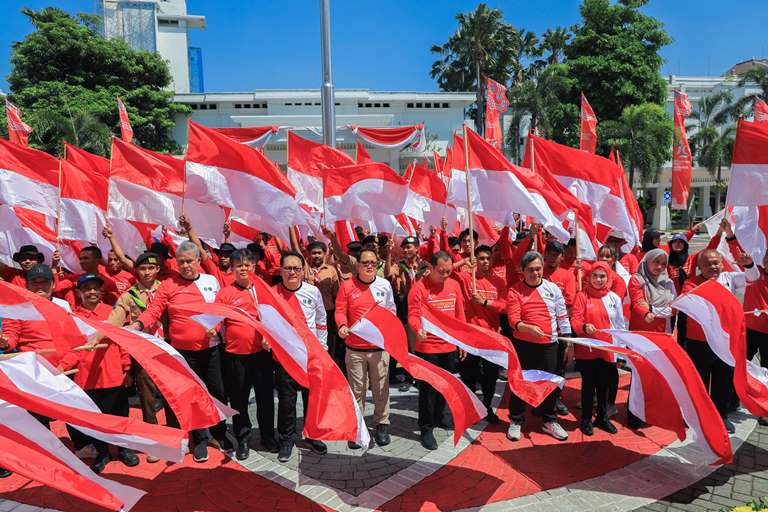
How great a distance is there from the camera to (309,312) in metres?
4.95

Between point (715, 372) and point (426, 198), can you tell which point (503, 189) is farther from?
point (426, 198)

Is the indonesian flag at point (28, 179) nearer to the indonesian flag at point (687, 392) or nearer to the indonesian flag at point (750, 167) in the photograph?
the indonesian flag at point (687, 392)

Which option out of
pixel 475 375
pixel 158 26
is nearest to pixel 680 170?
pixel 475 375

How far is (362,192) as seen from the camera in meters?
7.20

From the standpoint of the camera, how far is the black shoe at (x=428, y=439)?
504cm

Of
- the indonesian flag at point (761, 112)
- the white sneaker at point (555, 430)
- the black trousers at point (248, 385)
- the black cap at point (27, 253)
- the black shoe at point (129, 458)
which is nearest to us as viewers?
the black shoe at point (129, 458)


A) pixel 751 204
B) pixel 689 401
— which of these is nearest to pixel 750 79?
pixel 751 204

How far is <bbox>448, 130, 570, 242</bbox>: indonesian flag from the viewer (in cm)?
588

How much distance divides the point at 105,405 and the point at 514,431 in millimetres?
3839

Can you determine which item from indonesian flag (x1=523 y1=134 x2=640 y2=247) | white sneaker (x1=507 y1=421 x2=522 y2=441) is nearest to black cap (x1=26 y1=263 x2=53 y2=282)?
white sneaker (x1=507 y1=421 x2=522 y2=441)

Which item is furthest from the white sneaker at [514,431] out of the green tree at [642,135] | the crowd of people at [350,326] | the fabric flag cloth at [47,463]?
the green tree at [642,135]

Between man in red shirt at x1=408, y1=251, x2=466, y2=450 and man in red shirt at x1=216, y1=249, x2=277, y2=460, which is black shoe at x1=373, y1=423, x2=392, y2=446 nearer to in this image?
man in red shirt at x1=408, y1=251, x2=466, y2=450

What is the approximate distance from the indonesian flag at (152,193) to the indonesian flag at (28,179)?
1106mm

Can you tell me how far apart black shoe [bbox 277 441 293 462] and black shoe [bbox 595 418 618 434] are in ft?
10.4
